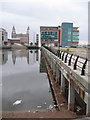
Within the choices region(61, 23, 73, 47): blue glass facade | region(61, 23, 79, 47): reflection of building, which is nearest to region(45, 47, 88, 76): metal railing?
region(61, 23, 79, 47): reflection of building

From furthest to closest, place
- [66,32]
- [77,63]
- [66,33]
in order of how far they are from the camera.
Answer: [66,32] < [66,33] < [77,63]

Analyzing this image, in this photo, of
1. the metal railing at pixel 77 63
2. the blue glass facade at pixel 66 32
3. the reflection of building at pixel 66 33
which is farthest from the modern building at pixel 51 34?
the metal railing at pixel 77 63

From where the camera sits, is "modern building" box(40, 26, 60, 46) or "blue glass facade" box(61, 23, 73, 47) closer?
"blue glass facade" box(61, 23, 73, 47)

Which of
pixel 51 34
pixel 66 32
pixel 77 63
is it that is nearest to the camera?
pixel 77 63

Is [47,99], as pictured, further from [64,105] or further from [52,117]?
[52,117]

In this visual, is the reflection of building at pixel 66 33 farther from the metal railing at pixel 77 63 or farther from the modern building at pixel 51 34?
the metal railing at pixel 77 63

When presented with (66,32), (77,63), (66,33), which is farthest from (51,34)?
(77,63)

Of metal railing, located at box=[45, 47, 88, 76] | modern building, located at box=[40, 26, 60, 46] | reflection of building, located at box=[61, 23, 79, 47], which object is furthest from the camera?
modern building, located at box=[40, 26, 60, 46]

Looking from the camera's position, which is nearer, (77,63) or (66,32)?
(77,63)

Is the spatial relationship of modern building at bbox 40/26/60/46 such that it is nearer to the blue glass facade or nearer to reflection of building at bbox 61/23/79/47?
reflection of building at bbox 61/23/79/47

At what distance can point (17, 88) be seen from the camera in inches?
650

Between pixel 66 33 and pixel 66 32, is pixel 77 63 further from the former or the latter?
pixel 66 32

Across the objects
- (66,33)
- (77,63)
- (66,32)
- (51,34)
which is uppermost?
(51,34)

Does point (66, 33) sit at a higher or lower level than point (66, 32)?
lower
